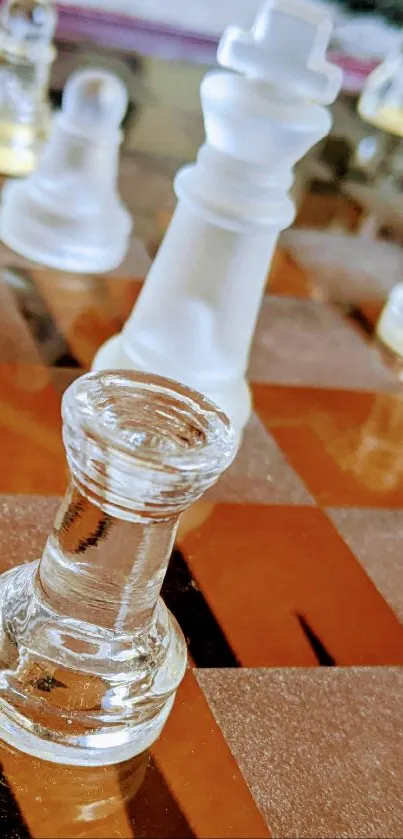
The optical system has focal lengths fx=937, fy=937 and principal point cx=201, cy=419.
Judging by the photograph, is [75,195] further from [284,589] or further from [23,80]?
[284,589]

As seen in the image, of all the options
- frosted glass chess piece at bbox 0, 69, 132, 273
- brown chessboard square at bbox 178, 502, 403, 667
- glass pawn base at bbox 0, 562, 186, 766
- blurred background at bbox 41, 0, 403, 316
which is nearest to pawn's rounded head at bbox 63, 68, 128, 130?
frosted glass chess piece at bbox 0, 69, 132, 273

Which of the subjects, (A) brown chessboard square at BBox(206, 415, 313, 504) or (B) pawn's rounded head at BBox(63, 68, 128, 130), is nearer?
(A) brown chessboard square at BBox(206, 415, 313, 504)

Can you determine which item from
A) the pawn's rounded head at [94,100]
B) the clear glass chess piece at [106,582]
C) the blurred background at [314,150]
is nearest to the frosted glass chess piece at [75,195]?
the pawn's rounded head at [94,100]

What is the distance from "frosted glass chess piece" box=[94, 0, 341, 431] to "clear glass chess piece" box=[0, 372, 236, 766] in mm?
261

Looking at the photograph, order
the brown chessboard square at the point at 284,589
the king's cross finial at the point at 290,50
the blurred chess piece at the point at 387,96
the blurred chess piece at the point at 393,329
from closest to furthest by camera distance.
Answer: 1. the brown chessboard square at the point at 284,589
2. the king's cross finial at the point at 290,50
3. the blurred chess piece at the point at 393,329
4. the blurred chess piece at the point at 387,96

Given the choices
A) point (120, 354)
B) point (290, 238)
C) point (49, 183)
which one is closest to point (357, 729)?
point (120, 354)

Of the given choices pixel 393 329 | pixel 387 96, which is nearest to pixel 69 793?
pixel 393 329

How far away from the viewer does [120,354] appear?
73 centimetres

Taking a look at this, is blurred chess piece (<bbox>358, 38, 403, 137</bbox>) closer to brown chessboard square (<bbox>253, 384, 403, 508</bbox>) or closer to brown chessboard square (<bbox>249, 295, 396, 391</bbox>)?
brown chessboard square (<bbox>249, 295, 396, 391</bbox>)

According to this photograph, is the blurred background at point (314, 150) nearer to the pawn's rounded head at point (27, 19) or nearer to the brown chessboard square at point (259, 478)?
the pawn's rounded head at point (27, 19)

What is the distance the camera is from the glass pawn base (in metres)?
0.40

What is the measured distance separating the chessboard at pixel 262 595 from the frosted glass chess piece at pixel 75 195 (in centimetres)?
4

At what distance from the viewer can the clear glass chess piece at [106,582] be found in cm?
39

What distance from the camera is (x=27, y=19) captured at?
3.55 ft
